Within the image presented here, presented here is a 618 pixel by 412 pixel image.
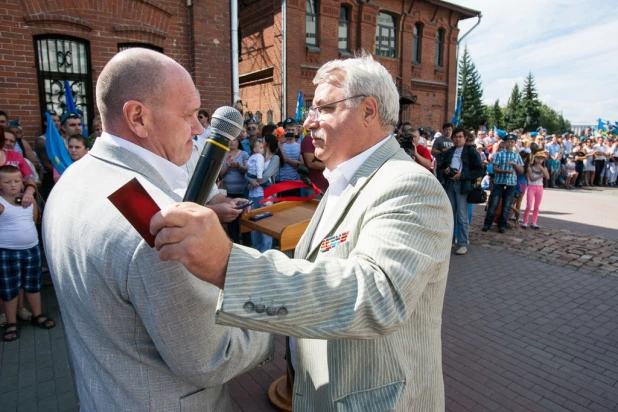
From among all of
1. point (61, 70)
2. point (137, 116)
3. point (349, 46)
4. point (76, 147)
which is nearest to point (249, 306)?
point (137, 116)

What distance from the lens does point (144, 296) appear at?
1.11 metres

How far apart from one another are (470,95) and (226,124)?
55080 mm

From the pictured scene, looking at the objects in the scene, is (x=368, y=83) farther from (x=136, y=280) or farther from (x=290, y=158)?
(x=290, y=158)

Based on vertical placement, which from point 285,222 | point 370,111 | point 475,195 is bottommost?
point 475,195

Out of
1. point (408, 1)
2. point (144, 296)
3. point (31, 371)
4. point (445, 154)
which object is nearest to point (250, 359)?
point (144, 296)

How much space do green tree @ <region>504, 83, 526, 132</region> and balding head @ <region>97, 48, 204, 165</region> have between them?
5698 cm

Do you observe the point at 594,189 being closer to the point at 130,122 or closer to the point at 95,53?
the point at 95,53

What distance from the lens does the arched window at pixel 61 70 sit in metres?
7.38

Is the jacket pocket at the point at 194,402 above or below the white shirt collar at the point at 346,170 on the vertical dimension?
below

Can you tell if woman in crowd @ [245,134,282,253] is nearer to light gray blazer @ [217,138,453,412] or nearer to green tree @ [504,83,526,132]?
light gray blazer @ [217,138,453,412]

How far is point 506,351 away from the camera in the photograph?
13.6ft

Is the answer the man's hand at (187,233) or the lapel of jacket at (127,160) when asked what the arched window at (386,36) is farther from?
the man's hand at (187,233)

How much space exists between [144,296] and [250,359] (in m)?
0.45

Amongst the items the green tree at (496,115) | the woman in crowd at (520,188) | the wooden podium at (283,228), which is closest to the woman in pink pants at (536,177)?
the woman in crowd at (520,188)
